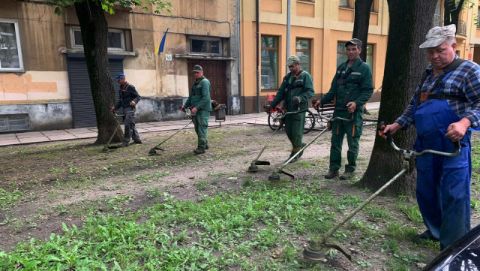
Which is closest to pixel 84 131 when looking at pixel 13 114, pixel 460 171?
pixel 13 114

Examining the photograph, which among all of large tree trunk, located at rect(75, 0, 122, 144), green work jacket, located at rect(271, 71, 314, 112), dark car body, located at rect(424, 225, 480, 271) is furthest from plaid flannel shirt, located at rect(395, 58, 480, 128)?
large tree trunk, located at rect(75, 0, 122, 144)

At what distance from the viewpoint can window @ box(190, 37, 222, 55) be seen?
1516cm

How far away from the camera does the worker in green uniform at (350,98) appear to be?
203 inches

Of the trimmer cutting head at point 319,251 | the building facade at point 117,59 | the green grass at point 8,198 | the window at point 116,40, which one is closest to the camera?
the trimmer cutting head at point 319,251

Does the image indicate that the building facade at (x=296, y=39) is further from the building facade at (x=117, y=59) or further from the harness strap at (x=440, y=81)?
the harness strap at (x=440, y=81)

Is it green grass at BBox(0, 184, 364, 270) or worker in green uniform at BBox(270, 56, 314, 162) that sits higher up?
worker in green uniform at BBox(270, 56, 314, 162)

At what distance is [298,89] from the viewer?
20.3 feet

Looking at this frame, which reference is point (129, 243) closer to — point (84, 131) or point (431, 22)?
point (431, 22)

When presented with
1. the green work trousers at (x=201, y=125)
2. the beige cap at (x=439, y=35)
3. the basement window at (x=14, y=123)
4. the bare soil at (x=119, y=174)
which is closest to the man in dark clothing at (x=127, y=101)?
the bare soil at (x=119, y=174)

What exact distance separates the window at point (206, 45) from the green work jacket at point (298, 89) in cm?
945

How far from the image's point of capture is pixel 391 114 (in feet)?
15.0

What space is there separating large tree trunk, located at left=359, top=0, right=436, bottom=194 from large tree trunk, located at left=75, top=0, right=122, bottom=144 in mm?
6557

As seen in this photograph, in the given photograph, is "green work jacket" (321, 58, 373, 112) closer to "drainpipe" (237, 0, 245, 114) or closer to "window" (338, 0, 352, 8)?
"drainpipe" (237, 0, 245, 114)

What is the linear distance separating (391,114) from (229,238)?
246 cm
